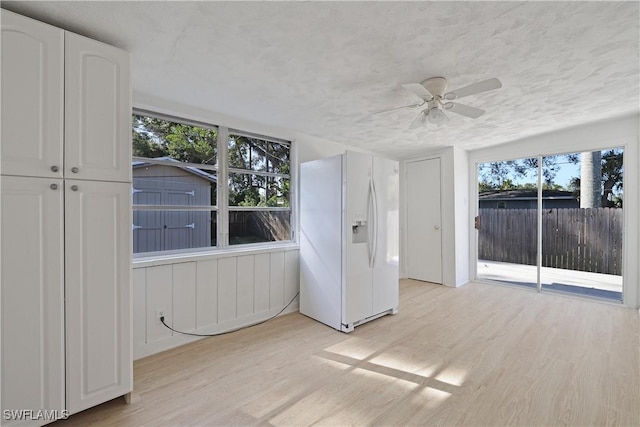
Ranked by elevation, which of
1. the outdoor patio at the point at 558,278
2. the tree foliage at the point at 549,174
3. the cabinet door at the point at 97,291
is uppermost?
the tree foliage at the point at 549,174

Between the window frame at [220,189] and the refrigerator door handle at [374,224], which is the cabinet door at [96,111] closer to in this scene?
the window frame at [220,189]

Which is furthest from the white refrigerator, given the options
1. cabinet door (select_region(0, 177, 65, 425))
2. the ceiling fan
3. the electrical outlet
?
cabinet door (select_region(0, 177, 65, 425))

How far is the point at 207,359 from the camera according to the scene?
95.3 inches

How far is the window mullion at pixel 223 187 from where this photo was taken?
3.08m

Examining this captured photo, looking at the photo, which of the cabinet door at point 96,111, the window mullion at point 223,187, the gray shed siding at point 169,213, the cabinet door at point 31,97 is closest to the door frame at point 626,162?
the window mullion at point 223,187

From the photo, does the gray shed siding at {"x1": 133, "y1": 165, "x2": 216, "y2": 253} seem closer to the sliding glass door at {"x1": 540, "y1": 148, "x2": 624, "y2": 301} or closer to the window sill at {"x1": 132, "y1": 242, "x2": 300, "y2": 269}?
the window sill at {"x1": 132, "y1": 242, "x2": 300, "y2": 269}

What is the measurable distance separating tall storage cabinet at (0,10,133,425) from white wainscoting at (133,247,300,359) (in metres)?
0.72

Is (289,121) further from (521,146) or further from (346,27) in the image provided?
(521,146)

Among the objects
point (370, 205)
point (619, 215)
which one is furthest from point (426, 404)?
point (619, 215)

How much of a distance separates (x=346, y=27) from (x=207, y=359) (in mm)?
2682

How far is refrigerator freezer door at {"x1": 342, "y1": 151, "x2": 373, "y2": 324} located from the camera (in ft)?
9.71

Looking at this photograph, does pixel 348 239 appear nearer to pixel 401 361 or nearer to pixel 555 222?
pixel 401 361

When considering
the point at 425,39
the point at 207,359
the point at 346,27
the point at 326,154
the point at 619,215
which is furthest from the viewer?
the point at 326,154

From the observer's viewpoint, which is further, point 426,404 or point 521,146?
point 521,146
